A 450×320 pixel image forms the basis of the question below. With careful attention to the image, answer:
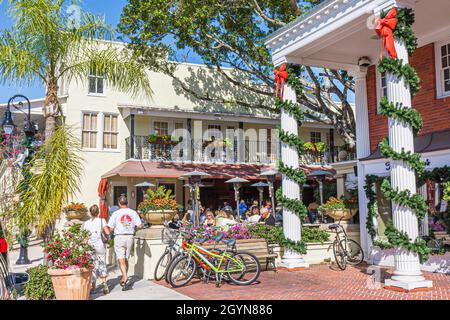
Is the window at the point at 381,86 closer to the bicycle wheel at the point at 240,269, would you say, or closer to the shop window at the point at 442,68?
the shop window at the point at 442,68

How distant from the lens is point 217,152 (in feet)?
81.5

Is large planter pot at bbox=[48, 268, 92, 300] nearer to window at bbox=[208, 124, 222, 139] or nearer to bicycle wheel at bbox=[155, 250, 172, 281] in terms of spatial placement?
bicycle wheel at bbox=[155, 250, 172, 281]

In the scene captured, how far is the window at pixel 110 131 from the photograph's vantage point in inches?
910

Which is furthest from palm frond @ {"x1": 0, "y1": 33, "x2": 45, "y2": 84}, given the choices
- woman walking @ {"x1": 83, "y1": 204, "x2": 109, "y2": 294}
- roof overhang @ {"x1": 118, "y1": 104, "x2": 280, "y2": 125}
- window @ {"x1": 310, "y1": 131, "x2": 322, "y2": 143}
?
window @ {"x1": 310, "y1": 131, "x2": 322, "y2": 143}

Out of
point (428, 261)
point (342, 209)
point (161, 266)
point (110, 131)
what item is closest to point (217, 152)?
point (110, 131)

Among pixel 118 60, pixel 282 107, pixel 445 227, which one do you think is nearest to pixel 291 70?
pixel 282 107

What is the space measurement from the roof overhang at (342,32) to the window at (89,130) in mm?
13678

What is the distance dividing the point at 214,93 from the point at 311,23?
15.7m

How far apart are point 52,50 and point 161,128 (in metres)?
15.4

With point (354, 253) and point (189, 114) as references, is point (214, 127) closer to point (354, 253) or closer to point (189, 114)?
point (189, 114)

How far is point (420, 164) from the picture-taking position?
771cm

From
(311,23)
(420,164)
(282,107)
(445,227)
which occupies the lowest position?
(445,227)

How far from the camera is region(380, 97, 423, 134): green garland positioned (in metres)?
7.72
